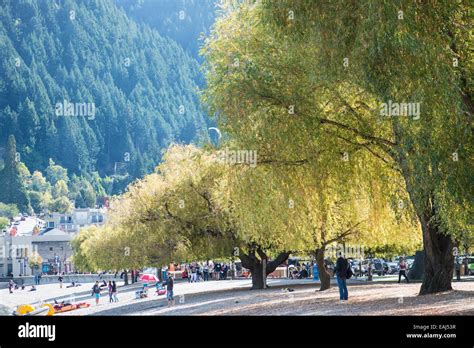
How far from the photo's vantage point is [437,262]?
3012 centimetres

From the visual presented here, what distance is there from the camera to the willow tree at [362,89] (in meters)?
18.8

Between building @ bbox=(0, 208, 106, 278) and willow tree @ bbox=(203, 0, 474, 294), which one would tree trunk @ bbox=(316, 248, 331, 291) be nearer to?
willow tree @ bbox=(203, 0, 474, 294)

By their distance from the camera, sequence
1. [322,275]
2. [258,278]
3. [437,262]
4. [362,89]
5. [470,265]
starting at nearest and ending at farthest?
[362,89], [437,262], [322,275], [258,278], [470,265]

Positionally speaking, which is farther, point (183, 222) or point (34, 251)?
point (34, 251)

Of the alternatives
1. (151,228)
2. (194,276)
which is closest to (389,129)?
(151,228)

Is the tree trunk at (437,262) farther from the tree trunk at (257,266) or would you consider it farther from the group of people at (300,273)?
the group of people at (300,273)

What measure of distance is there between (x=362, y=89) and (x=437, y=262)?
9.33 metres

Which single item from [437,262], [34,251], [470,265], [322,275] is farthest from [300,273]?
[34,251]

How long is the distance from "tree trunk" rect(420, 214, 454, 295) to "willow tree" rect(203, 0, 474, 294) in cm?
4

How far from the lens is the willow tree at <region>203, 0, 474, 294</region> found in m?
18.8

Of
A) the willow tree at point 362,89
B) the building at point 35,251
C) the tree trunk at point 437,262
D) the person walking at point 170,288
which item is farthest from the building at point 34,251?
the willow tree at point 362,89

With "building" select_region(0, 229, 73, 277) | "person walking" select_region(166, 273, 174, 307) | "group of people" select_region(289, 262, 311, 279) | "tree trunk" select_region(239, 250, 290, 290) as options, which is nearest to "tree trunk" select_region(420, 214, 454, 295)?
"person walking" select_region(166, 273, 174, 307)

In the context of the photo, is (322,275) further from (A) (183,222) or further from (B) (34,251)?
(B) (34,251)

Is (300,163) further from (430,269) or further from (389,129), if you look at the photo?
(430,269)
